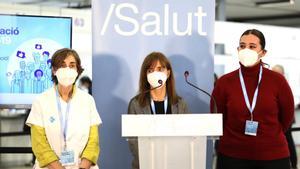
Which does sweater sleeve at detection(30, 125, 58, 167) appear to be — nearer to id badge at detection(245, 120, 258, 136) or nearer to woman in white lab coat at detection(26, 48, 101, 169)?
woman in white lab coat at detection(26, 48, 101, 169)

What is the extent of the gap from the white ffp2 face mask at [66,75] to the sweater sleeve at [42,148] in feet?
0.95

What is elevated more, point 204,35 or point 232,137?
point 204,35

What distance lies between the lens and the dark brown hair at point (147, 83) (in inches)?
125

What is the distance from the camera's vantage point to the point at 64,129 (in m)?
2.95

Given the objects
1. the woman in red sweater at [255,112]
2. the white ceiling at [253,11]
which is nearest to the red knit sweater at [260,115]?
the woman in red sweater at [255,112]

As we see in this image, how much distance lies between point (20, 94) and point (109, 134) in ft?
2.40

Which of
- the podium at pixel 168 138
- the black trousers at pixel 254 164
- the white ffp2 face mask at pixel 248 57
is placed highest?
the white ffp2 face mask at pixel 248 57

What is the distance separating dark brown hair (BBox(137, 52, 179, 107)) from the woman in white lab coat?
14.5 inches

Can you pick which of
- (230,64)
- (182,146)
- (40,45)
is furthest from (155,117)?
(230,64)

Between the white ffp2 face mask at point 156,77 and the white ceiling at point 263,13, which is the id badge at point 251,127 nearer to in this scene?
the white ffp2 face mask at point 156,77

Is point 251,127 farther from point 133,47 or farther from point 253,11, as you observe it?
point 253,11

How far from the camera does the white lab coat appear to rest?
293 centimetres

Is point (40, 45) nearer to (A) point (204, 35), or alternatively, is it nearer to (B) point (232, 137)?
(A) point (204, 35)

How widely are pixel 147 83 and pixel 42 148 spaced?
0.77 m
